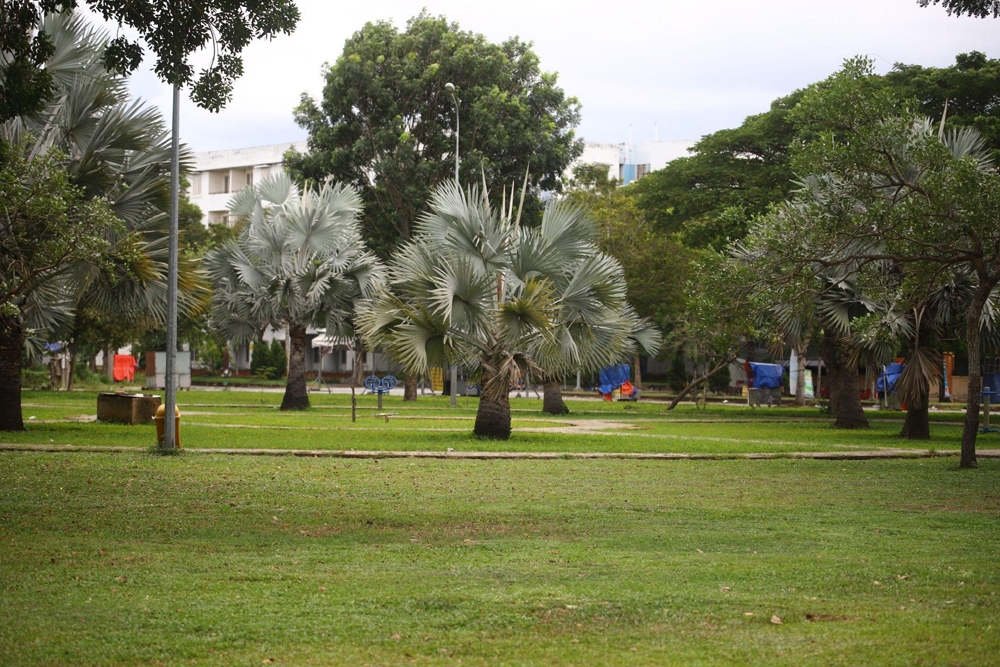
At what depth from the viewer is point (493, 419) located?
850 inches

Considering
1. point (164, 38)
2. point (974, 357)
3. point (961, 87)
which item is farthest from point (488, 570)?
point (961, 87)

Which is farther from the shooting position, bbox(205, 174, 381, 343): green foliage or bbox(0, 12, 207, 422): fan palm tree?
bbox(205, 174, 381, 343): green foliage

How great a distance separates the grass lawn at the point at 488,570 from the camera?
632 cm

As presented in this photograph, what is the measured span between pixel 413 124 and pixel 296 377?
14.8m

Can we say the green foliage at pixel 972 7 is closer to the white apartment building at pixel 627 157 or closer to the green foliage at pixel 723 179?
the green foliage at pixel 723 179

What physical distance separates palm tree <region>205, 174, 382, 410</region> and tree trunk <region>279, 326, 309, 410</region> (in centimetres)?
3

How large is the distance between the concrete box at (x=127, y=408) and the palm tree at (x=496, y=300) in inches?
261

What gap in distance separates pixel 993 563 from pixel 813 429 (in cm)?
1931

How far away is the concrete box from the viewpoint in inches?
977

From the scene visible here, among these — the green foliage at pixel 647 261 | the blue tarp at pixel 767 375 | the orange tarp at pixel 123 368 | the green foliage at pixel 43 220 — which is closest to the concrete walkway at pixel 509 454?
the green foliage at pixel 43 220

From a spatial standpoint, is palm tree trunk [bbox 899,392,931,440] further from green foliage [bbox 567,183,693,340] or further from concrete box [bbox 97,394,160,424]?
green foliage [bbox 567,183,693,340]

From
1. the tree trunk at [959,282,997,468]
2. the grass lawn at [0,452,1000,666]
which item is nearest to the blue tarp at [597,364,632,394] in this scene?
the tree trunk at [959,282,997,468]

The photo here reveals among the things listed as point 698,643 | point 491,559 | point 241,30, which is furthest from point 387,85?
point 698,643

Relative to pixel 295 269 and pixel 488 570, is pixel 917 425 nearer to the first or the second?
pixel 295 269
